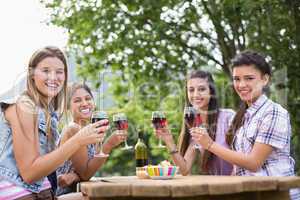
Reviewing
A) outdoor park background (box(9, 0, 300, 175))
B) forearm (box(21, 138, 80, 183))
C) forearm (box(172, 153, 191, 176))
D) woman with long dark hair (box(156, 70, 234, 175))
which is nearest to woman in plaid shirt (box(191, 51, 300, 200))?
woman with long dark hair (box(156, 70, 234, 175))

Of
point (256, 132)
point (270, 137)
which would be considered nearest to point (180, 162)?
point (256, 132)

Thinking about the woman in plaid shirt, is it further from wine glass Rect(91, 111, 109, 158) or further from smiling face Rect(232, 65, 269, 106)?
wine glass Rect(91, 111, 109, 158)

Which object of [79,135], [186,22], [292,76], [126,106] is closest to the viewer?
[79,135]

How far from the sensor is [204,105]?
4031 millimetres

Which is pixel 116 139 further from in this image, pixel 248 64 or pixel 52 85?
pixel 248 64

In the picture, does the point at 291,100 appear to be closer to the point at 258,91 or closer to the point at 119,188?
the point at 258,91

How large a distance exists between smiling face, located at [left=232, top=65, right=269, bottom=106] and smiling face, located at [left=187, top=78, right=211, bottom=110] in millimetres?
384

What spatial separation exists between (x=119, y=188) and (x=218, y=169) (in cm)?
139

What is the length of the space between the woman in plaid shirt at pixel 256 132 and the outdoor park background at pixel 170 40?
436 centimetres

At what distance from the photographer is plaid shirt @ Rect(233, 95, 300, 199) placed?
11.1 ft

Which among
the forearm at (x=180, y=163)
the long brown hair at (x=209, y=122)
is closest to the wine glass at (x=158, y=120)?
the forearm at (x=180, y=163)

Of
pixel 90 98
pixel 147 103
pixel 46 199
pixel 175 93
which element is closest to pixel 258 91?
pixel 90 98

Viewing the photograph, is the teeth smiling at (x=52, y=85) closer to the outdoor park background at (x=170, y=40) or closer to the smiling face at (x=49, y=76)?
the smiling face at (x=49, y=76)

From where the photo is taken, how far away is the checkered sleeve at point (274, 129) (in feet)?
11.0
